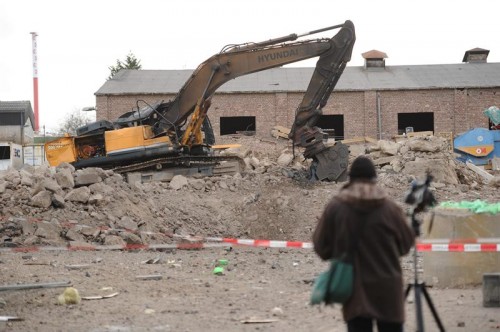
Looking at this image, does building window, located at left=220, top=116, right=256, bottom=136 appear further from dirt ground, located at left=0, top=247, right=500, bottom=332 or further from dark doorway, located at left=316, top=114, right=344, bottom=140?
dirt ground, located at left=0, top=247, right=500, bottom=332

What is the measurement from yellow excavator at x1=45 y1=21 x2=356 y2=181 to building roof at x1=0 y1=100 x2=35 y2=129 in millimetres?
36787

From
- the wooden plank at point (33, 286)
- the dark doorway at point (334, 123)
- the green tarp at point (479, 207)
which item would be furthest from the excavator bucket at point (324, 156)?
the dark doorway at point (334, 123)

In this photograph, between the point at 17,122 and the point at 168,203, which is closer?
the point at 168,203

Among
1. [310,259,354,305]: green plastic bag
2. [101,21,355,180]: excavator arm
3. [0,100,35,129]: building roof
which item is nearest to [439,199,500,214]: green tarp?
[310,259,354,305]: green plastic bag

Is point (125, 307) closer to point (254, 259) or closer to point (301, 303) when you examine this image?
point (301, 303)

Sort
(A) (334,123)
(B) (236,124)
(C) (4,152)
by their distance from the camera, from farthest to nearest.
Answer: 1. (A) (334,123)
2. (B) (236,124)
3. (C) (4,152)

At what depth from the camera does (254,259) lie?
530 inches

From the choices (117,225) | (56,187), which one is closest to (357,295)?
(117,225)

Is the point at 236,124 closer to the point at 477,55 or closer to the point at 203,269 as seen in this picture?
the point at 477,55

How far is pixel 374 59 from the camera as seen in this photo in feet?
144

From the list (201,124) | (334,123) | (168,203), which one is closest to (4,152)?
(334,123)

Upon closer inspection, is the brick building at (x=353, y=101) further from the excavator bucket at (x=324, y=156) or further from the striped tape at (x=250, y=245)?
the striped tape at (x=250, y=245)

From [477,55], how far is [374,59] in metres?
7.61

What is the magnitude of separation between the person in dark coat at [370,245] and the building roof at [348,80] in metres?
34.6
